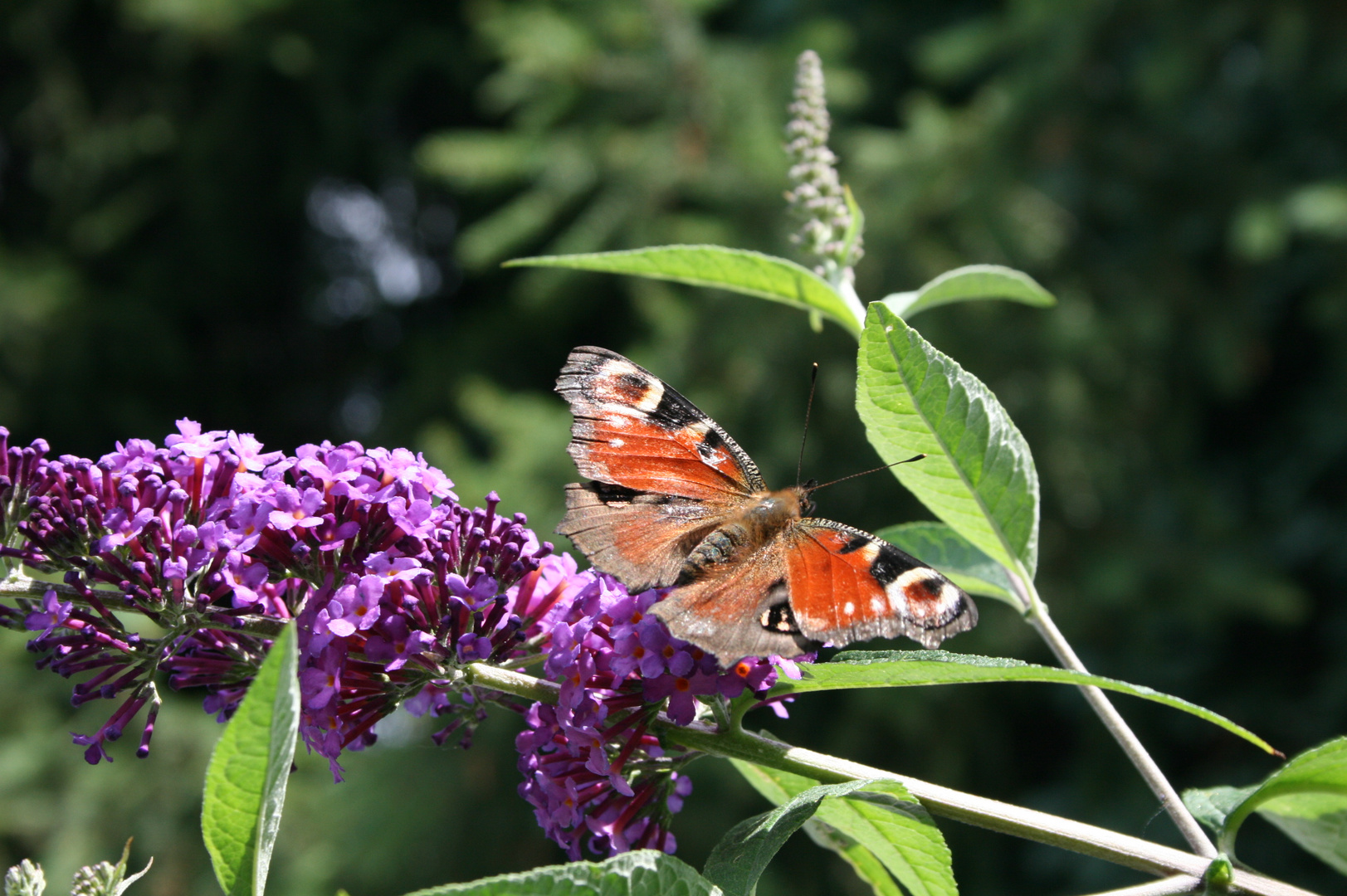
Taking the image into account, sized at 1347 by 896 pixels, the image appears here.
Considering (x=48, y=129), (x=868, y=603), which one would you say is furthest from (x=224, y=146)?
(x=868, y=603)

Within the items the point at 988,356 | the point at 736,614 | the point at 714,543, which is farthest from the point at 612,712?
the point at 988,356

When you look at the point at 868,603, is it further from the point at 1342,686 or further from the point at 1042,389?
the point at 1342,686

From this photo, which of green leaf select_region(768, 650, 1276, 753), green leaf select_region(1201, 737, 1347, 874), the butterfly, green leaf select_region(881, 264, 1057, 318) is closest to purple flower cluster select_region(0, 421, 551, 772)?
the butterfly

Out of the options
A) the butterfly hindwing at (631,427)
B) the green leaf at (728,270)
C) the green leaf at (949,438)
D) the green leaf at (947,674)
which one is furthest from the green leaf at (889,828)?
the green leaf at (728,270)

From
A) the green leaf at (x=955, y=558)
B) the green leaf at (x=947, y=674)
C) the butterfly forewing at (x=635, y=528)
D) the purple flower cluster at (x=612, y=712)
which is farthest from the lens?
the green leaf at (x=955, y=558)

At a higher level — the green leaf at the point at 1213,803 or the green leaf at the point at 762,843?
the green leaf at the point at 1213,803

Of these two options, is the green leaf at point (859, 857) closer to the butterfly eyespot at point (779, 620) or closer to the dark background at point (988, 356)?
the butterfly eyespot at point (779, 620)

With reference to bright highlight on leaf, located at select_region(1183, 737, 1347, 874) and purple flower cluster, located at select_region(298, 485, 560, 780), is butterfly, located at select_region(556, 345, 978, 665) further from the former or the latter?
bright highlight on leaf, located at select_region(1183, 737, 1347, 874)

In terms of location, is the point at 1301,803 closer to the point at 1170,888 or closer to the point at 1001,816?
the point at 1170,888
